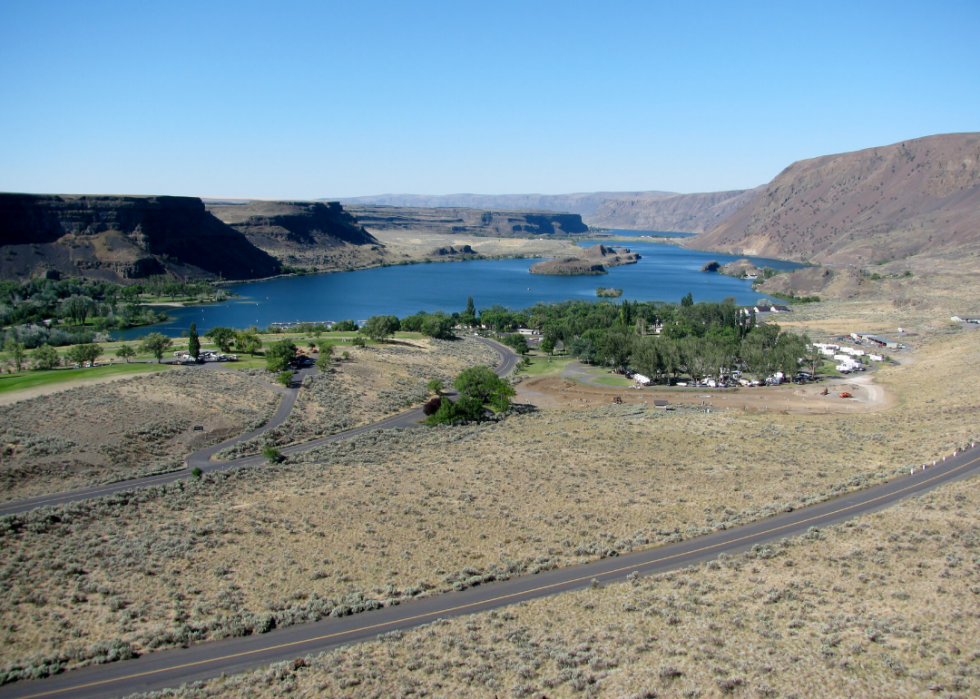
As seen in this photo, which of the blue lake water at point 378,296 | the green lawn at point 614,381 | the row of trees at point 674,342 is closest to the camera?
the green lawn at point 614,381

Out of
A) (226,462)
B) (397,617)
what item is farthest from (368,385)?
(397,617)

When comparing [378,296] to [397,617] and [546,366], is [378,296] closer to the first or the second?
[546,366]

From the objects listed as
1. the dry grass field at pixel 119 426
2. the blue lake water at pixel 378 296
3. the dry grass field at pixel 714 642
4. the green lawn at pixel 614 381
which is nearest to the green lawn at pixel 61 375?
the dry grass field at pixel 119 426

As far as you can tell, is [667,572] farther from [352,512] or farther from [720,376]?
[720,376]

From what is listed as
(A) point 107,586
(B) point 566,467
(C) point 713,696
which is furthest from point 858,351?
(A) point 107,586

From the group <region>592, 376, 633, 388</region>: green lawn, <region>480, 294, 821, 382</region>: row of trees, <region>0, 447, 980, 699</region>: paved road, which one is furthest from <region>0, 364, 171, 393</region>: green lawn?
<region>480, 294, 821, 382</region>: row of trees

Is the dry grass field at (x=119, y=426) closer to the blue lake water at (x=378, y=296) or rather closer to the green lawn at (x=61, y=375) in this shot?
the green lawn at (x=61, y=375)
